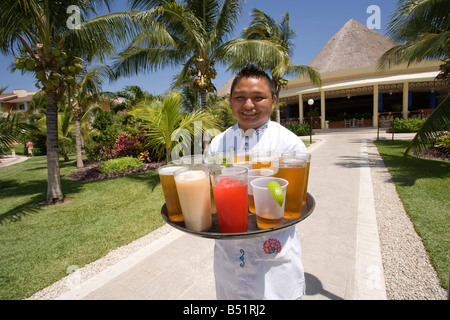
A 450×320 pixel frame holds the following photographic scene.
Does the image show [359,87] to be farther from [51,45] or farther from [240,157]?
[240,157]

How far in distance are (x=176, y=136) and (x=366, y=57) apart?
2954 cm

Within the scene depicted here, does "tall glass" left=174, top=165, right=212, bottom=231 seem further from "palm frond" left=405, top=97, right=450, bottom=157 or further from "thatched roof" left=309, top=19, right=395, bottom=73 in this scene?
"thatched roof" left=309, top=19, right=395, bottom=73

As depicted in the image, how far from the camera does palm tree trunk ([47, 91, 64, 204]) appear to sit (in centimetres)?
560

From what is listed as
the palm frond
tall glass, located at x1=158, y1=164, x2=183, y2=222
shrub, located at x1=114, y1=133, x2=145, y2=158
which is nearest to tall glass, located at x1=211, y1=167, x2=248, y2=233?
tall glass, located at x1=158, y1=164, x2=183, y2=222

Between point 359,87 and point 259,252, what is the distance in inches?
1032

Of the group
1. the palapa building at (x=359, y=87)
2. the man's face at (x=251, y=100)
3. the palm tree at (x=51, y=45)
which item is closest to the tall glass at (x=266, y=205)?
the man's face at (x=251, y=100)

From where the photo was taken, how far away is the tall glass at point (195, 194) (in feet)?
3.49

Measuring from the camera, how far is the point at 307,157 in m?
1.26

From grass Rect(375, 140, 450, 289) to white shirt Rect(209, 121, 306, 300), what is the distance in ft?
6.74

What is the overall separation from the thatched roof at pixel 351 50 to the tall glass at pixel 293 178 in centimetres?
3056

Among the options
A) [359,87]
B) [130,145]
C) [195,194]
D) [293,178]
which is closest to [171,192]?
[195,194]

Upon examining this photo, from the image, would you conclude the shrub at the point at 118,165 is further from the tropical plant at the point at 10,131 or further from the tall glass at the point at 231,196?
the tall glass at the point at 231,196

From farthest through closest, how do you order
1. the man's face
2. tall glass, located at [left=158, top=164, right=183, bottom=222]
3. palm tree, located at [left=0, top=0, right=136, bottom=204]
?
palm tree, located at [left=0, top=0, right=136, bottom=204] → the man's face → tall glass, located at [left=158, top=164, right=183, bottom=222]
